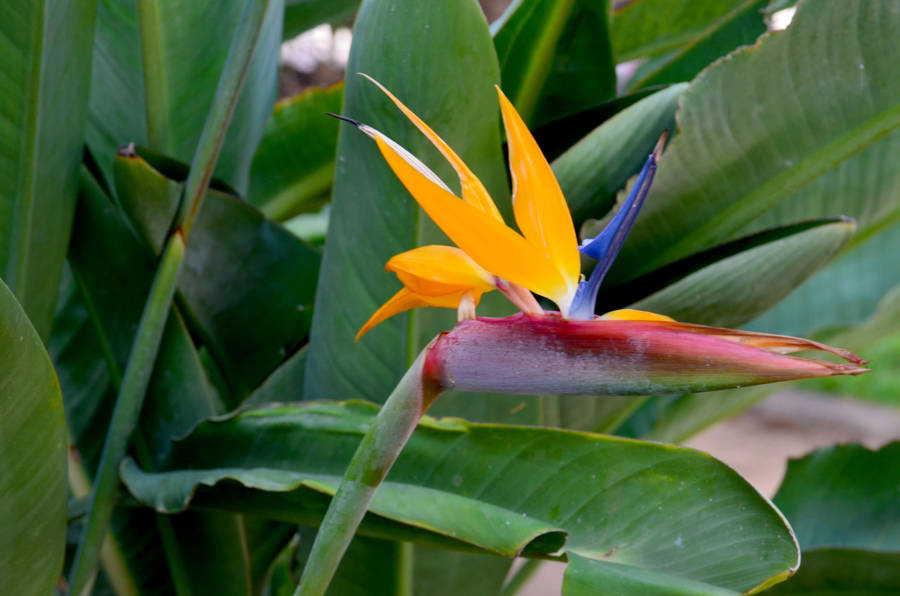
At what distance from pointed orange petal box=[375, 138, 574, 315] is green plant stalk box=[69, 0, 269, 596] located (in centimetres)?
19

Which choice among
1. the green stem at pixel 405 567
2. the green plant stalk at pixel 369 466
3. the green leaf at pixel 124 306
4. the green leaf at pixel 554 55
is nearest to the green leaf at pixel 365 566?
the green stem at pixel 405 567

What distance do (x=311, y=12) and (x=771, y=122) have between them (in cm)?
37

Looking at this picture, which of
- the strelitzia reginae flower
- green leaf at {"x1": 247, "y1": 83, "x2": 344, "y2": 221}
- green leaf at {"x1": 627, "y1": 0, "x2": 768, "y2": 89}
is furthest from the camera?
green leaf at {"x1": 247, "y1": 83, "x2": 344, "y2": 221}

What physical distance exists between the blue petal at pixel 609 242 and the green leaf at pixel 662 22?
1.49 feet

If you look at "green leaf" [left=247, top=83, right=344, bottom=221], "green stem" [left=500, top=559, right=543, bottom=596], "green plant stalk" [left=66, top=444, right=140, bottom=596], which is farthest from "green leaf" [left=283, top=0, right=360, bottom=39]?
"green stem" [left=500, top=559, right=543, bottom=596]

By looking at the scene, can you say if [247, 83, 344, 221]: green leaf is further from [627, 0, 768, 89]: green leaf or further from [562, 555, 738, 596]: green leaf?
[562, 555, 738, 596]: green leaf

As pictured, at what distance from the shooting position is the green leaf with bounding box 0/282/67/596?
0.31 m

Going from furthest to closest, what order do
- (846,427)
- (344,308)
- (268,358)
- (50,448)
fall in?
(846,427), (268,358), (344,308), (50,448)

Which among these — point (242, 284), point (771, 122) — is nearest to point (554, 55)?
point (771, 122)

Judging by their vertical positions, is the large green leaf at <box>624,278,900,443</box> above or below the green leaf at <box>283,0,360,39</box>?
below

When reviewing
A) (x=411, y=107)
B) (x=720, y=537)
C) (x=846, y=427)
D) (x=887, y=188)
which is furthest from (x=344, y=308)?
(x=846, y=427)

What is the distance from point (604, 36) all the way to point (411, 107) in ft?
0.59

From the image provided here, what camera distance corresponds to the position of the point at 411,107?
41 centimetres

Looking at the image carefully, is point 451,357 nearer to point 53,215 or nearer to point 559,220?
point 559,220
